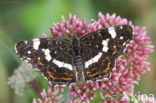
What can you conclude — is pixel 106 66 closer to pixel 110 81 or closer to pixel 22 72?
pixel 110 81

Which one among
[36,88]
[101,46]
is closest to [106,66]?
[101,46]

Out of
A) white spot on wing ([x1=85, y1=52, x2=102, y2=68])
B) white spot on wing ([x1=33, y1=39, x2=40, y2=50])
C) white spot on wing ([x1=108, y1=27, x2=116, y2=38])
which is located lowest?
white spot on wing ([x1=85, y1=52, x2=102, y2=68])

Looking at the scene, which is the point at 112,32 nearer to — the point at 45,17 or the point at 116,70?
the point at 116,70

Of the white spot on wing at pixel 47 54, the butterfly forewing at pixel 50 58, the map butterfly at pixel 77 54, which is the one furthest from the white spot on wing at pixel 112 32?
the white spot on wing at pixel 47 54

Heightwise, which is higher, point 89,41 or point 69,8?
point 69,8

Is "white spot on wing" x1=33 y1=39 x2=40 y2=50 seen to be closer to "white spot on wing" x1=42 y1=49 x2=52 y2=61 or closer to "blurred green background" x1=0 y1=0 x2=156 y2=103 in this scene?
"white spot on wing" x1=42 y1=49 x2=52 y2=61

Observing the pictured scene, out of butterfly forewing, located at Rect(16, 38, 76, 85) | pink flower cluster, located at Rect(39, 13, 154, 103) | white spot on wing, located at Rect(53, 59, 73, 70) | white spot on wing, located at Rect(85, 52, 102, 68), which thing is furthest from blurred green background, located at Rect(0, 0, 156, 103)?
white spot on wing, located at Rect(85, 52, 102, 68)
